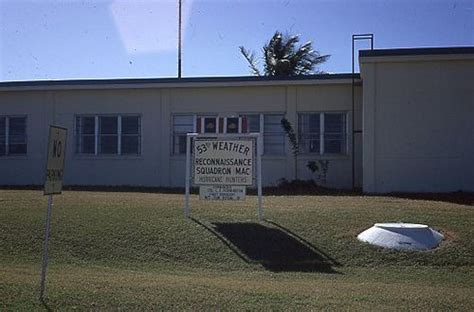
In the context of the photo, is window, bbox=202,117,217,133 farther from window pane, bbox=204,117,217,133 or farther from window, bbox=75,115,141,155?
window, bbox=75,115,141,155

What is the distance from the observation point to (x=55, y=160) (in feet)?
30.4

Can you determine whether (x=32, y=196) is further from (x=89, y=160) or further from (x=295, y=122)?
(x=295, y=122)

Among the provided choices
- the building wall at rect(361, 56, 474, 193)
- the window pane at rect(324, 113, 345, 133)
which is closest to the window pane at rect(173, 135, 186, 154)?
the window pane at rect(324, 113, 345, 133)

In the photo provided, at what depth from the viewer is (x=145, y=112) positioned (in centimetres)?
2433

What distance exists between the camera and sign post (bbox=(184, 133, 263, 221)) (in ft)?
49.5

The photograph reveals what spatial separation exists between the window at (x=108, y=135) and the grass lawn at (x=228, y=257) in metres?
6.96

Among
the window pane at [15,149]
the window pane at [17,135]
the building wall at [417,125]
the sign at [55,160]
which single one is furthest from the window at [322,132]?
the sign at [55,160]

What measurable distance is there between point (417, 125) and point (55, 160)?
43.5ft

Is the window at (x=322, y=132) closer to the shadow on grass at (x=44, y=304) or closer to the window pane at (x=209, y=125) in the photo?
the window pane at (x=209, y=125)

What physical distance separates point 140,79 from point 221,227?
11193 millimetres

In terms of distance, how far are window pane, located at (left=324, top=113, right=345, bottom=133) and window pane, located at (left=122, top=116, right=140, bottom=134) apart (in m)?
6.63

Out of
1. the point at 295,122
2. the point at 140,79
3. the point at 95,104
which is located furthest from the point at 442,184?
the point at 95,104

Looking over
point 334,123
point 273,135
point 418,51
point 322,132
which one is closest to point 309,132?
point 322,132

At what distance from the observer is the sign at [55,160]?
357 inches
